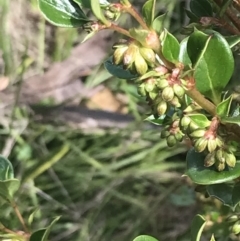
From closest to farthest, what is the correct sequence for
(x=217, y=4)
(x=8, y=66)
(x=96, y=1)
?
(x=96, y=1)
(x=217, y=4)
(x=8, y=66)

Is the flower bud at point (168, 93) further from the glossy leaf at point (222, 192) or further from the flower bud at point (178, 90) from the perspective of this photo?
the glossy leaf at point (222, 192)

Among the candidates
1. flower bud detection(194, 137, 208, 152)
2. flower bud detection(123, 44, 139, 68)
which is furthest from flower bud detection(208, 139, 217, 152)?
flower bud detection(123, 44, 139, 68)

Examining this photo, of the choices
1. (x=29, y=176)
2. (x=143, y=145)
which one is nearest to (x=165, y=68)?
(x=29, y=176)

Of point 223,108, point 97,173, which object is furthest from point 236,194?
point 97,173

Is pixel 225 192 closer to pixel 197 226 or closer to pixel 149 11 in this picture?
pixel 197 226

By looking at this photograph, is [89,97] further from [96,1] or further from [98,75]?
[96,1]

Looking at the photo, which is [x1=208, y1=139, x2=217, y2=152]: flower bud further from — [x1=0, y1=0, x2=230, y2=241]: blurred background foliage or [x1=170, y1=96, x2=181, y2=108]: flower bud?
[x1=0, y1=0, x2=230, y2=241]: blurred background foliage
